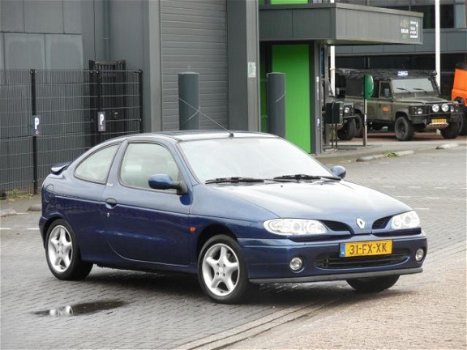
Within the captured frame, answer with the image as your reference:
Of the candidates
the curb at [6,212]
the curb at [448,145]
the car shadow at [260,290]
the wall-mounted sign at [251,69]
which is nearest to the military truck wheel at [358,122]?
the curb at [448,145]

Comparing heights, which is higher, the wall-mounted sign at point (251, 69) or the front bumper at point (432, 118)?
the wall-mounted sign at point (251, 69)

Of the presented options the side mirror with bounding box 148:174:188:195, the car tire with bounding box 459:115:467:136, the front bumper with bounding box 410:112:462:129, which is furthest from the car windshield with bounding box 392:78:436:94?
the side mirror with bounding box 148:174:188:195

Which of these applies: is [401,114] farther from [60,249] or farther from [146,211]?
[146,211]

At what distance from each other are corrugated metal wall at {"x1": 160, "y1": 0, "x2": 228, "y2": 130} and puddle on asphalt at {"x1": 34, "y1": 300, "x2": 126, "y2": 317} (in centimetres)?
1603

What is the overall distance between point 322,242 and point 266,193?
72 cm

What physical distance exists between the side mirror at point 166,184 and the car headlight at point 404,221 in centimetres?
173

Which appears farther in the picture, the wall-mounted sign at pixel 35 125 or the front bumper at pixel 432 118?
the front bumper at pixel 432 118

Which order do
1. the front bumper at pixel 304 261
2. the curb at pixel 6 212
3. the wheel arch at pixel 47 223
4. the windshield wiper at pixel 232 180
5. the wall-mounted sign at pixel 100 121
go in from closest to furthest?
1. the front bumper at pixel 304 261
2. the windshield wiper at pixel 232 180
3. the wheel arch at pixel 47 223
4. the curb at pixel 6 212
5. the wall-mounted sign at pixel 100 121

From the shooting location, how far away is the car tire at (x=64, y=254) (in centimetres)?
1188

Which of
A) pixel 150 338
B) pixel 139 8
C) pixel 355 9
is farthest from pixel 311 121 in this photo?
pixel 150 338

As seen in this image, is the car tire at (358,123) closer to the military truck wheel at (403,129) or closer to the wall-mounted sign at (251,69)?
the military truck wheel at (403,129)

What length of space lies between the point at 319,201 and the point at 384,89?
30401 millimetres

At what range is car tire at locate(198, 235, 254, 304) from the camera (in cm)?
1017

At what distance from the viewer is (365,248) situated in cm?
1024
